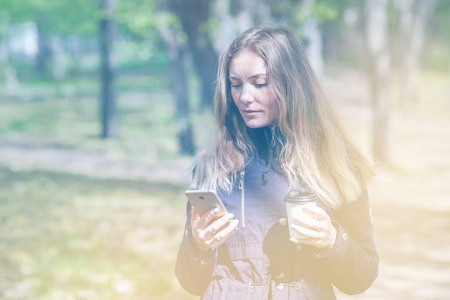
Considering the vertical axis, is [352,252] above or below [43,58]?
above

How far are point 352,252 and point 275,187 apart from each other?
1.12 feet

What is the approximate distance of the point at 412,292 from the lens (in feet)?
19.1

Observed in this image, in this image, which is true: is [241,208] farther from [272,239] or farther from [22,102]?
[22,102]

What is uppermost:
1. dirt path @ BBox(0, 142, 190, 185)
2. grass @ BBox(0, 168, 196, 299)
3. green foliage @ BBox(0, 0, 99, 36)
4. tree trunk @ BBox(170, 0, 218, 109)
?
green foliage @ BBox(0, 0, 99, 36)

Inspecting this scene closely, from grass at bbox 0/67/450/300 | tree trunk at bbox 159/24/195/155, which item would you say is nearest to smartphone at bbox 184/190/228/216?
grass at bbox 0/67/450/300

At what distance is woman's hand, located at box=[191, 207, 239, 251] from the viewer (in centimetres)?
185

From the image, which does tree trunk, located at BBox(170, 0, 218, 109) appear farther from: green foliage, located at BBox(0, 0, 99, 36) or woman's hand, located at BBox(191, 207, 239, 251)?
woman's hand, located at BBox(191, 207, 239, 251)

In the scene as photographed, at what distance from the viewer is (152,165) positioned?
46.8 feet

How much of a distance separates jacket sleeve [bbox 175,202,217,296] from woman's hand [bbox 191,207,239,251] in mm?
67

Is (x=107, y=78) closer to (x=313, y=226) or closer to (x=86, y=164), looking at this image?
(x=86, y=164)

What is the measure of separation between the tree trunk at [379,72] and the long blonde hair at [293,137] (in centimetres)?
1108

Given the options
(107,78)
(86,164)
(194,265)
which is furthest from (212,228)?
(107,78)

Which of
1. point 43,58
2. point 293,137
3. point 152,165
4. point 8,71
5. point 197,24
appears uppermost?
point 197,24

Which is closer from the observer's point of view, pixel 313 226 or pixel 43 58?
pixel 313 226
